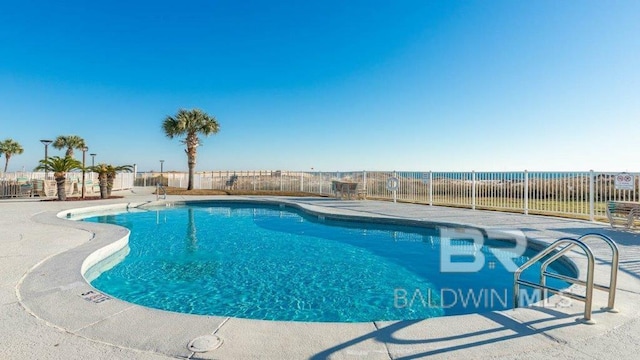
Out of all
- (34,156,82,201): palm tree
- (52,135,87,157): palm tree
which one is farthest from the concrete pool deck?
(52,135,87,157): palm tree

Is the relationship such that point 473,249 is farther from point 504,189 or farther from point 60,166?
point 60,166

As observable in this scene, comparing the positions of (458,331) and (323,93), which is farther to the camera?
(323,93)

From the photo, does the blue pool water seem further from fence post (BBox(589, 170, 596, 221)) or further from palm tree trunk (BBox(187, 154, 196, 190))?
palm tree trunk (BBox(187, 154, 196, 190))

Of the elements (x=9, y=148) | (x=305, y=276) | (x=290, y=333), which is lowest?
(x=305, y=276)

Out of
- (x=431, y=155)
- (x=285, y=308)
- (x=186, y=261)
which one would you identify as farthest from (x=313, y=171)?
(x=285, y=308)

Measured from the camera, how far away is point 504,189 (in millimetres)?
9461

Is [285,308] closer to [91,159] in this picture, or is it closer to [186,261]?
[186,261]

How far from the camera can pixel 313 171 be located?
1627 centimetres

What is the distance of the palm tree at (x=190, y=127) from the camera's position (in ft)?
64.7

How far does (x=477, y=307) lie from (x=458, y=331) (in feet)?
4.76

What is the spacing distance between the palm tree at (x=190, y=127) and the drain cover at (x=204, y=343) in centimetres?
1919

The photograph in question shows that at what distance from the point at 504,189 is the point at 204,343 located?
9794 mm

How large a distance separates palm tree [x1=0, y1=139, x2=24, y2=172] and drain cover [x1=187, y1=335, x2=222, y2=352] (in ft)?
159

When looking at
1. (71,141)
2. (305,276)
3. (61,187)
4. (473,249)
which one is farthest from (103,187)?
(71,141)
